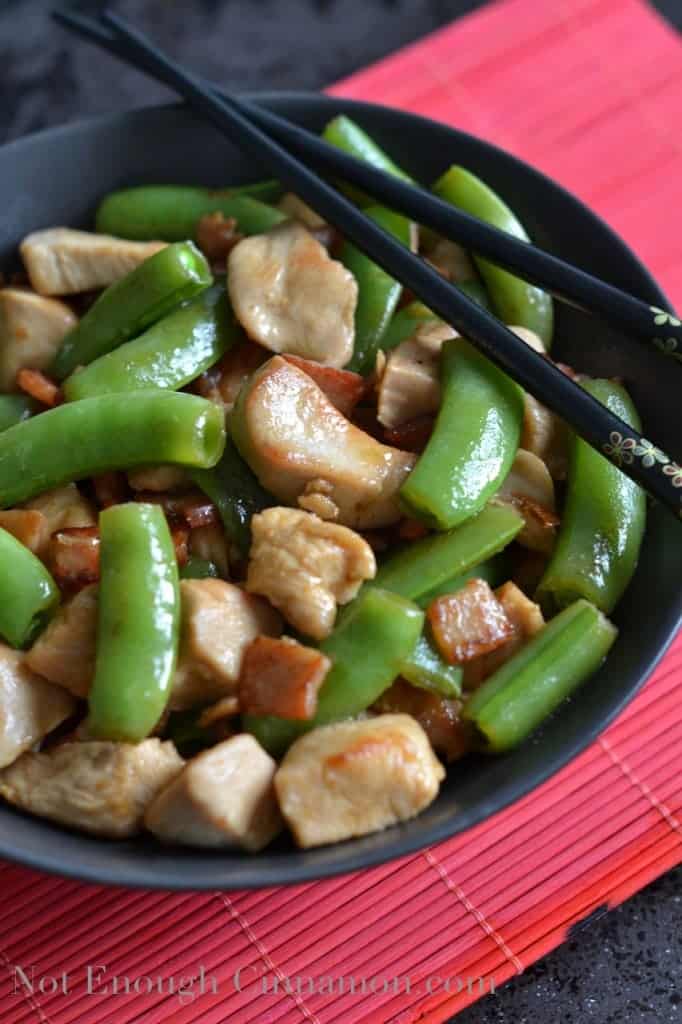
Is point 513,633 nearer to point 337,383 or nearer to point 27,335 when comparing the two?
point 337,383

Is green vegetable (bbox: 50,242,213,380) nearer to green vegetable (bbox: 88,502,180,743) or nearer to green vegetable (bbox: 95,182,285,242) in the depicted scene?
green vegetable (bbox: 95,182,285,242)

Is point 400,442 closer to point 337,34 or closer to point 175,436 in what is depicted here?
point 175,436

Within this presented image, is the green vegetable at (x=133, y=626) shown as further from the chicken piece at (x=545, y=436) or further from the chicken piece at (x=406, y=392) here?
the chicken piece at (x=545, y=436)

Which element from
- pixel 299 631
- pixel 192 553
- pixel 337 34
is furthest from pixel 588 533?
pixel 337 34

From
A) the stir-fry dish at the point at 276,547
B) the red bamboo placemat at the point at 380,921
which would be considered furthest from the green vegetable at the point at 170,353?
the red bamboo placemat at the point at 380,921

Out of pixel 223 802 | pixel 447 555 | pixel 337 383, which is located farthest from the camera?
pixel 337 383

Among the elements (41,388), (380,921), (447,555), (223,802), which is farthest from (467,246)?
(380,921)

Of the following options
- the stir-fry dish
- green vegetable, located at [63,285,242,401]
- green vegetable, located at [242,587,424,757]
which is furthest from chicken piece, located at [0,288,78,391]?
green vegetable, located at [242,587,424,757]
